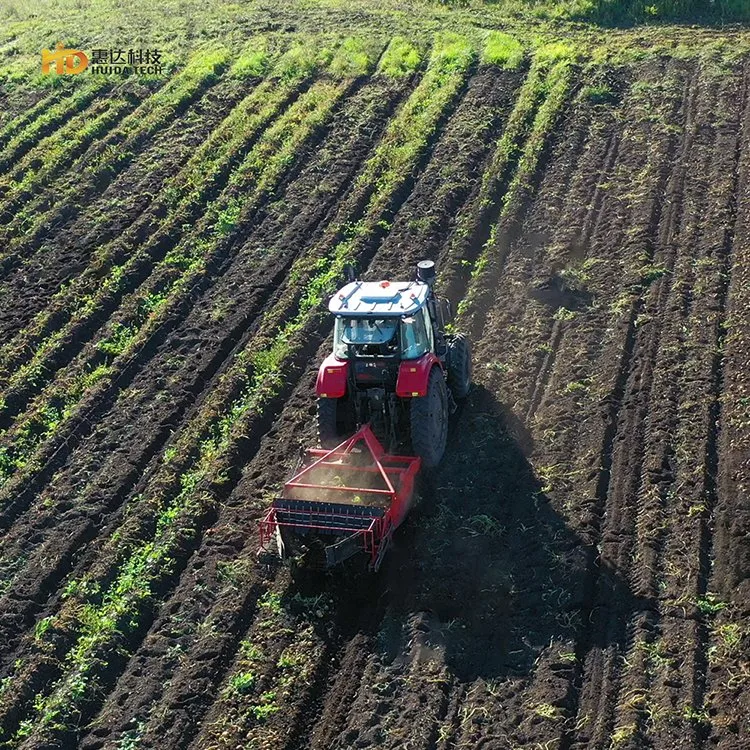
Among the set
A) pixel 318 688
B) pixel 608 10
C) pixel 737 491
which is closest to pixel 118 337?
pixel 318 688

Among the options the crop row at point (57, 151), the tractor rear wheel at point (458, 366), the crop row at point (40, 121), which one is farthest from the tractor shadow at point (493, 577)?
the crop row at point (40, 121)

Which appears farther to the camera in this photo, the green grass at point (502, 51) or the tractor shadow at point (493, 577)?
the green grass at point (502, 51)

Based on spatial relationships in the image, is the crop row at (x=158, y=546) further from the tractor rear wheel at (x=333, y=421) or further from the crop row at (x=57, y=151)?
the crop row at (x=57, y=151)

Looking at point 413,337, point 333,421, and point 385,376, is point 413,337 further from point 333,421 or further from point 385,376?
point 333,421

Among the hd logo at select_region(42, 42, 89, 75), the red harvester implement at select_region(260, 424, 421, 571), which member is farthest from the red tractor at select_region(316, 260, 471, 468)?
the hd logo at select_region(42, 42, 89, 75)

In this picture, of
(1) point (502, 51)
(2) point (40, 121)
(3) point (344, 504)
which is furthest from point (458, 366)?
(2) point (40, 121)

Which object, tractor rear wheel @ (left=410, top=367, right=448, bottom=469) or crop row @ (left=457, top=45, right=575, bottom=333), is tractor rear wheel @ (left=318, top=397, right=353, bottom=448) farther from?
crop row @ (left=457, top=45, right=575, bottom=333)
